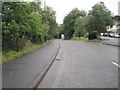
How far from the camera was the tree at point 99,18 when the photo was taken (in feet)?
137

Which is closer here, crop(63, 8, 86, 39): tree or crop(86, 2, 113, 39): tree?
crop(86, 2, 113, 39): tree

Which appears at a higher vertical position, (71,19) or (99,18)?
(71,19)

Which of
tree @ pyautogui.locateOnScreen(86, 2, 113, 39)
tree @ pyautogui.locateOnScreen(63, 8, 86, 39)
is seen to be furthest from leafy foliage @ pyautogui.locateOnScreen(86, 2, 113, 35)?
tree @ pyautogui.locateOnScreen(63, 8, 86, 39)

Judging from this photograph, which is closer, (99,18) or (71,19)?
(99,18)

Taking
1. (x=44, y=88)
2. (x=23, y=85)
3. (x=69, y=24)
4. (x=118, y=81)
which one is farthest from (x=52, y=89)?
(x=69, y=24)

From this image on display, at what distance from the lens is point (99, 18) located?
41531mm

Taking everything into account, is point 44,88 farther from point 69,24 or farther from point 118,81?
point 69,24

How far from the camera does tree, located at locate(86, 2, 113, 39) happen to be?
41.9 m

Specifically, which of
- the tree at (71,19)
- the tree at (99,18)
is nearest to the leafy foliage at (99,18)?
the tree at (99,18)

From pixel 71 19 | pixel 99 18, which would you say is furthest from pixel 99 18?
pixel 71 19

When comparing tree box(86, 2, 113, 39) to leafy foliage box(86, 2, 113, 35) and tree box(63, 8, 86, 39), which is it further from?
tree box(63, 8, 86, 39)

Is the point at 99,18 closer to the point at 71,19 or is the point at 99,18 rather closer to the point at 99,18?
the point at 99,18

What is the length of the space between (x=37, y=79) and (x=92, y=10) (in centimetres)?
4031

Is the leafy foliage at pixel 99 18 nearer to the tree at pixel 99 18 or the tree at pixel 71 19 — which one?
the tree at pixel 99 18
